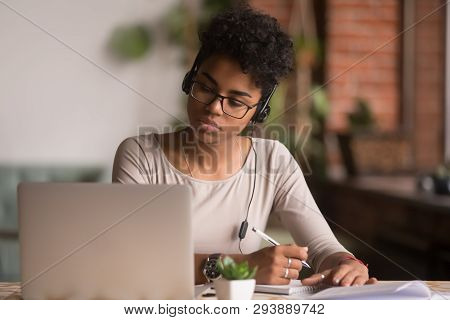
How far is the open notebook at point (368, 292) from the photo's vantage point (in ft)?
3.76

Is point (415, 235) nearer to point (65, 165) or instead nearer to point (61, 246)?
point (65, 165)

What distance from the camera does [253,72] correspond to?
1466mm

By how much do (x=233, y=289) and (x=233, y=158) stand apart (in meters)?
0.56

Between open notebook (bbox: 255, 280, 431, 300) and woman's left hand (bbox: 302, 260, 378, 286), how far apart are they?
36mm

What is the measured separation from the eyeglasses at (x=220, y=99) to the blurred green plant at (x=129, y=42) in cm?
181

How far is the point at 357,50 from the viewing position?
13.6 ft

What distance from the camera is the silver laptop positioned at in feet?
3.43

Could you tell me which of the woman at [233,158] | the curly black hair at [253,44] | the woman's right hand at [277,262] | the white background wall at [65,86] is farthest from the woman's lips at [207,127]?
the white background wall at [65,86]

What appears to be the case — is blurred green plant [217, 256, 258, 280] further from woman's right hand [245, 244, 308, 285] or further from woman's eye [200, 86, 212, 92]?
woman's eye [200, 86, 212, 92]

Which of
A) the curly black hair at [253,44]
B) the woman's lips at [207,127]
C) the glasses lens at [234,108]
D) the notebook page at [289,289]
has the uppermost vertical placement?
the curly black hair at [253,44]

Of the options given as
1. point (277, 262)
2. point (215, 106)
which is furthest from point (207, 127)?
point (277, 262)

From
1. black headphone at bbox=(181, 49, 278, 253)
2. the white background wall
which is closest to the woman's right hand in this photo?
black headphone at bbox=(181, 49, 278, 253)

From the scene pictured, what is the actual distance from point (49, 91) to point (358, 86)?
1.88 m

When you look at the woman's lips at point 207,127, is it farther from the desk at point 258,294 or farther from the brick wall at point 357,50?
the brick wall at point 357,50
